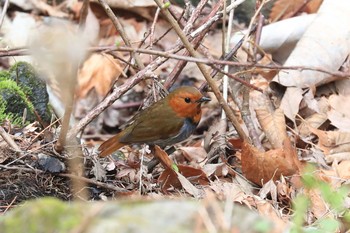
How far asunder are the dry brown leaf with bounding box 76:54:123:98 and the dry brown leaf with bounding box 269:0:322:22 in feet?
5.11

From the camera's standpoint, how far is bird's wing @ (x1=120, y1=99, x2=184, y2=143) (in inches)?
182

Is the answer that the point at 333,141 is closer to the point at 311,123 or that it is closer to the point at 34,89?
the point at 311,123

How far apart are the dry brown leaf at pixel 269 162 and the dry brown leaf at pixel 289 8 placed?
110 inches

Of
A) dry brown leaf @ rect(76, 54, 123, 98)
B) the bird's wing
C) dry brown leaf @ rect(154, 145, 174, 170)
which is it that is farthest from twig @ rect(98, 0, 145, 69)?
dry brown leaf @ rect(76, 54, 123, 98)

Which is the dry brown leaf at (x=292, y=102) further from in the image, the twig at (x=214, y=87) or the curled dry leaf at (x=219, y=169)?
the curled dry leaf at (x=219, y=169)

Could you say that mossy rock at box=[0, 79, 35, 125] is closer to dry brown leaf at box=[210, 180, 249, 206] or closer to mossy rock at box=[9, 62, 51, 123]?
mossy rock at box=[9, 62, 51, 123]

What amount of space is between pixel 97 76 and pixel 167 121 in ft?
8.62

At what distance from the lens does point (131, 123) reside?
4805 mm

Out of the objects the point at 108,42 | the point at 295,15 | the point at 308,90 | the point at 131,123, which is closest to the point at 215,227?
the point at 131,123

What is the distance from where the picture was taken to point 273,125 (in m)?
4.90

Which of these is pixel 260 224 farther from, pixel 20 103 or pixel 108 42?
pixel 108 42

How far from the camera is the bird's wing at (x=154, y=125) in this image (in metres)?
4.62

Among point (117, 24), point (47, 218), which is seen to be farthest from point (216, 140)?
point (47, 218)

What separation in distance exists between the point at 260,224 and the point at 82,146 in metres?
2.53
